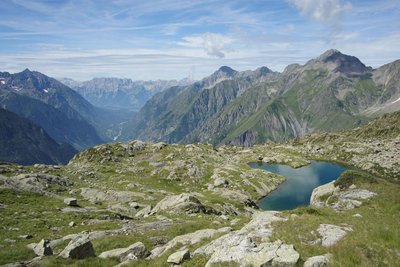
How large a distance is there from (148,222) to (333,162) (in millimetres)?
177398

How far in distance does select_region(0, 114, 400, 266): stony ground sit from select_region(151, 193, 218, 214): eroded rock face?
190 mm

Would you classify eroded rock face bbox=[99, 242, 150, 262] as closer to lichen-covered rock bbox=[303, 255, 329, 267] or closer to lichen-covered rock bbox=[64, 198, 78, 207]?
lichen-covered rock bbox=[303, 255, 329, 267]

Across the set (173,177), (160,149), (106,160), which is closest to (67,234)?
(173,177)

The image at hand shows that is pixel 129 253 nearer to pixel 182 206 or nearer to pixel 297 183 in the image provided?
pixel 182 206

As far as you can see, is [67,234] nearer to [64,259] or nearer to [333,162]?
[64,259]

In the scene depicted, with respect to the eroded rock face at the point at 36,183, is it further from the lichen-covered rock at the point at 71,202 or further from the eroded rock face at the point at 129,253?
A: the eroded rock face at the point at 129,253

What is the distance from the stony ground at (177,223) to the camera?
1941 centimetres

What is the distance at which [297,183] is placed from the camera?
148m

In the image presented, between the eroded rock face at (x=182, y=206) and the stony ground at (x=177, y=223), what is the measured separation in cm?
19

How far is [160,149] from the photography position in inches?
5512

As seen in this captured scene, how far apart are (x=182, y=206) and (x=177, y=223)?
1220cm

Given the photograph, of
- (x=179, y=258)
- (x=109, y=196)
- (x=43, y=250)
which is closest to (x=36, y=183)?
(x=109, y=196)

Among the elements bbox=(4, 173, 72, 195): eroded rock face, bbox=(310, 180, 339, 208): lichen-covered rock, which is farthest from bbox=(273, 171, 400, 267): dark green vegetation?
bbox=(4, 173, 72, 195): eroded rock face

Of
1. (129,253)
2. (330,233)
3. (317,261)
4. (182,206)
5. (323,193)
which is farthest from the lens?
(323,193)
